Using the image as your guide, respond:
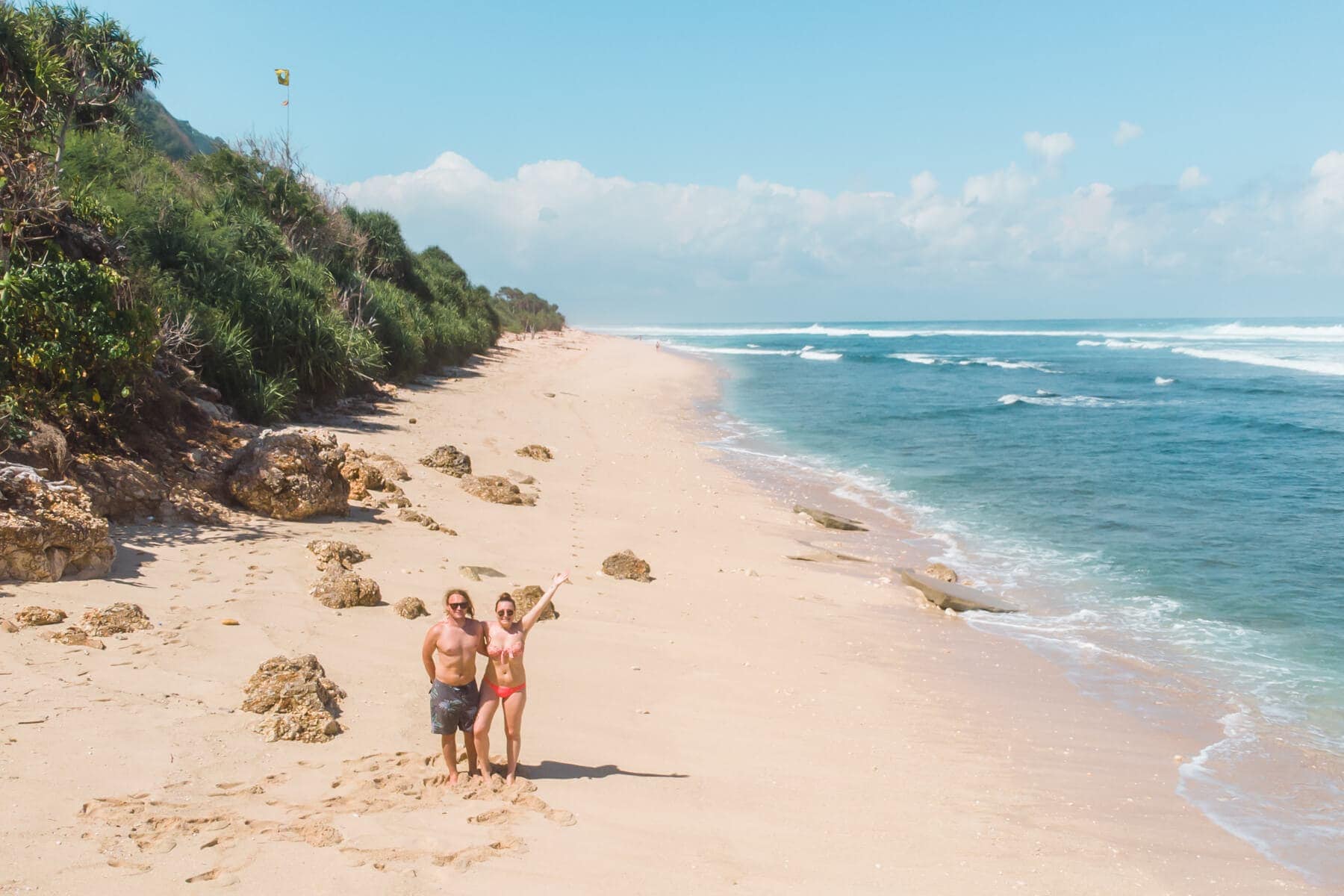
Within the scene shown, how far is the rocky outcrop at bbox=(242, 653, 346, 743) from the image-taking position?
4.94m

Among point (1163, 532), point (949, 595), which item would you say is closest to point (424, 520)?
point (949, 595)

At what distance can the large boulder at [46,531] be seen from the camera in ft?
19.8

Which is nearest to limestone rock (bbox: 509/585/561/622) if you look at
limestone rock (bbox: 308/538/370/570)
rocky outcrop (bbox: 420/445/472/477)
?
limestone rock (bbox: 308/538/370/570)

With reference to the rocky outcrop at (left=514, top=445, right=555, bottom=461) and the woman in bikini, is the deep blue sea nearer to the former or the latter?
the woman in bikini

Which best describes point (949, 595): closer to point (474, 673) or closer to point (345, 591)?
point (345, 591)

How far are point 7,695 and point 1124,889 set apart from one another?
5.94 metres

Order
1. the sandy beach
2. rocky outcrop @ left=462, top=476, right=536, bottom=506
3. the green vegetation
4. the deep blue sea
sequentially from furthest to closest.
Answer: rocky outcrop @ left=462, top=476, right=536, bottom=506 < the green vegetation < the deep blue sea < the sandy beach

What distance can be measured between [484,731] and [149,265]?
11590 mm

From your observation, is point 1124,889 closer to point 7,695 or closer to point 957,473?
point 7,695

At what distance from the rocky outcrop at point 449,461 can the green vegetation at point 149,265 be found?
2.66 meters

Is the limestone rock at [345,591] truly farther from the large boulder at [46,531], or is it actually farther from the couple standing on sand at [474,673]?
the couple standing on sand at [474,673]

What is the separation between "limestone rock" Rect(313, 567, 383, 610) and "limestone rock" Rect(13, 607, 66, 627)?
5.73 feet

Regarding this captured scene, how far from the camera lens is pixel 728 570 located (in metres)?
10.2

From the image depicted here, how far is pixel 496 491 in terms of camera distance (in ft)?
37.7
